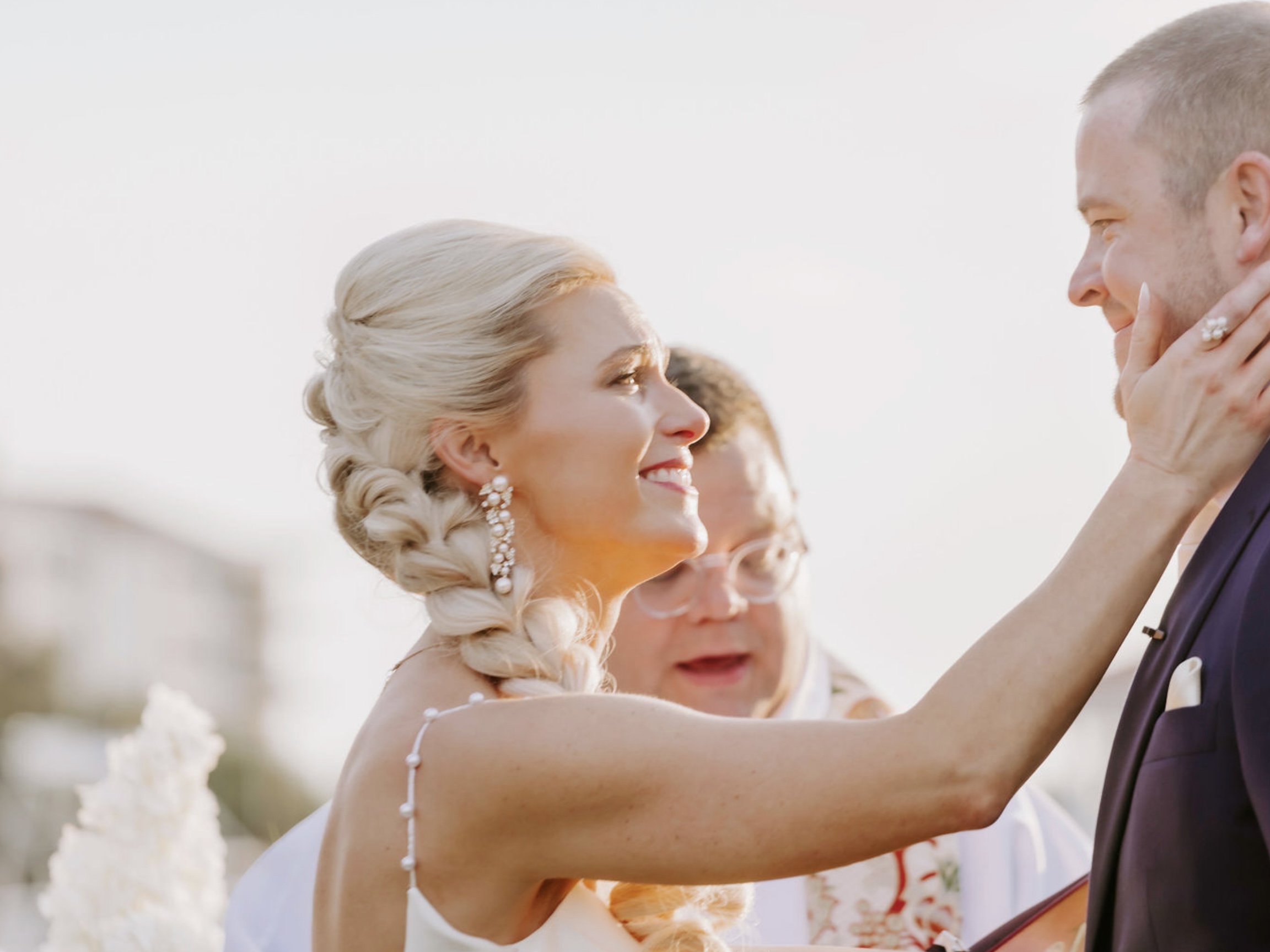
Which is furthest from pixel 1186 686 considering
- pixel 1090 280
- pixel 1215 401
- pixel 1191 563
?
pixel 1090 280

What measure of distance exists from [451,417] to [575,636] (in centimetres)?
58

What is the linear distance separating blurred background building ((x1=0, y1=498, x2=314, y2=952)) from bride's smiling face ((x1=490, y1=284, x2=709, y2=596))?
1.99 meters

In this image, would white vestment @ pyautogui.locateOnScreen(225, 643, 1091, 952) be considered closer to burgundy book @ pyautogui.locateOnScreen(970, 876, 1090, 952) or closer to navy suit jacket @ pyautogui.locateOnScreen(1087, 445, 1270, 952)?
burgundy book @ pyautogui.locateOnScreen(970, 876, 1090, 952)

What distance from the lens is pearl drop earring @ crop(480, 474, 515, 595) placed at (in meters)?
3.79

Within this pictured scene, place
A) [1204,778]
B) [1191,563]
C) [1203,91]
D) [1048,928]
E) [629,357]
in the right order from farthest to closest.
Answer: [1048,928] → [629,357] → [1203,91] → [1191,563] → [1204,778]

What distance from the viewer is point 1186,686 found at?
3.05m

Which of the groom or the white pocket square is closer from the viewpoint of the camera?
the groom

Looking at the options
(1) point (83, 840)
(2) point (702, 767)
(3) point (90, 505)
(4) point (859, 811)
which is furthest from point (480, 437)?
(3) point (90, 505)

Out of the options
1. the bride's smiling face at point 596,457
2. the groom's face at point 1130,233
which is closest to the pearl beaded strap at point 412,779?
the bride's smiling face at point 596,457

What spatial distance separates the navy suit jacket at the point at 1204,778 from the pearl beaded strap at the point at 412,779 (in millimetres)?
1314

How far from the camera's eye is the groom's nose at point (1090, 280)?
12.0ft

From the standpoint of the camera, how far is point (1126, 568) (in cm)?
321

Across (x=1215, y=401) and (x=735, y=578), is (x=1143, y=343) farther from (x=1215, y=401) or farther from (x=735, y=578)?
(x=735, y=578)

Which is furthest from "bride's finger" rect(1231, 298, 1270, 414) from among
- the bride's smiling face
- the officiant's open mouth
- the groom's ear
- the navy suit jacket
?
the officiant's open mouth
